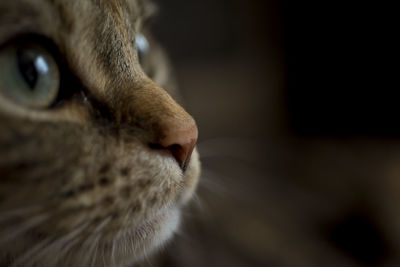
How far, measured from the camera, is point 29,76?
1.46ft

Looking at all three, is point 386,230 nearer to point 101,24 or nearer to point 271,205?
point 271,205

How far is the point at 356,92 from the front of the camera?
186cm

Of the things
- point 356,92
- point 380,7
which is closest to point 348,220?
point 356,92

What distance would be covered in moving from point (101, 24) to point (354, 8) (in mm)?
1575

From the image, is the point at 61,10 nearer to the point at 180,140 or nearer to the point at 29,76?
the point at 29,76

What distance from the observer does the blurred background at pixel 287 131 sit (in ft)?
3.76

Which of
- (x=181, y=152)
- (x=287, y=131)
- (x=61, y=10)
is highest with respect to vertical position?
(x=61, y=10)

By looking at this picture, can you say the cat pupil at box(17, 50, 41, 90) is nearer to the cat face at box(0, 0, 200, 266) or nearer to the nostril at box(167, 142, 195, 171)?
the cat face at box(0, 0, 200, 266)

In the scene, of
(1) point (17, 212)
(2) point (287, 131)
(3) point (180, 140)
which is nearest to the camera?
(1) point (17, 212)

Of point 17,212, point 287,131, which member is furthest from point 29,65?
point 287,131

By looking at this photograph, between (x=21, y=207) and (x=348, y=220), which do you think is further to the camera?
(x=348, y=220)

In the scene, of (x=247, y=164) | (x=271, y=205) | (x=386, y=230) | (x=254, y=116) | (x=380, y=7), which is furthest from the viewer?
(x=254, y=116)

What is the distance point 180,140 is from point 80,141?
0.12 m

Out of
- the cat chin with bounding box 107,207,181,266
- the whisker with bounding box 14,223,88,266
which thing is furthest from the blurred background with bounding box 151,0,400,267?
the whisker with bounding box 14,223,88,266
